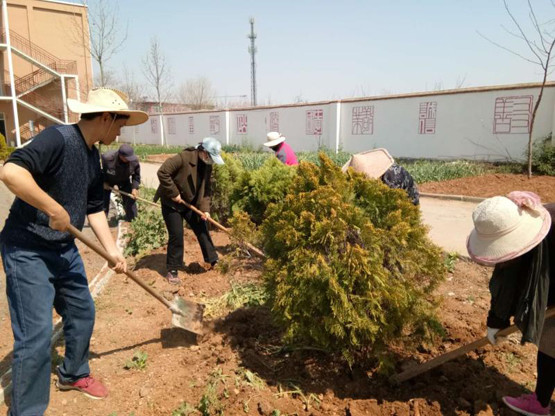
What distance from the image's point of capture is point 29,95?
2805 centimetres

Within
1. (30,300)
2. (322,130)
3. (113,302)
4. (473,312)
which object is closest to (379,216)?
(473,312)

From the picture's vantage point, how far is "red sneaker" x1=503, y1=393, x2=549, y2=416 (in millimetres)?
2648

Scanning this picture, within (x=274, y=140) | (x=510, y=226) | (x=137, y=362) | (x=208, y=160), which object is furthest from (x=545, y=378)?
(x=274, y=140)

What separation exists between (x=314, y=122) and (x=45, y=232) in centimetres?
1718

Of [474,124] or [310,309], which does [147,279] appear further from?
[474,124]

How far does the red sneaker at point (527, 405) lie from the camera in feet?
8.69

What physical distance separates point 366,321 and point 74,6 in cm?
3503

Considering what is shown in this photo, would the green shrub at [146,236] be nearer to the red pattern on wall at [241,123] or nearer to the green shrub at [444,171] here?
the green shrub at [444,171]

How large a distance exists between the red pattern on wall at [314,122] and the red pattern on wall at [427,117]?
4.68 m

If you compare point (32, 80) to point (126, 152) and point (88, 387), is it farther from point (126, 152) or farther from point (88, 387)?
point (88, 387)

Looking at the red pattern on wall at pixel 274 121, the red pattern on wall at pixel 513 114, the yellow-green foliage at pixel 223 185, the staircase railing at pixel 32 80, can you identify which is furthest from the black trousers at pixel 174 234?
the staircase railing at pixel 32 80

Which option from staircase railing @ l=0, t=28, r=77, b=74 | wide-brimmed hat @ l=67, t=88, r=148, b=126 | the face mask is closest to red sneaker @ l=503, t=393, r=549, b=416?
wide-brimmed hat @ l=67, t=88, r=148, b=126

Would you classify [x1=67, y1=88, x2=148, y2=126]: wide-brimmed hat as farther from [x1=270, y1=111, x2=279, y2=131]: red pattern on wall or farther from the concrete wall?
[x1=270, y1=111, x2=279, y2=131]: red pattern on wall

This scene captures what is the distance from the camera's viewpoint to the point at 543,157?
11852 mm
